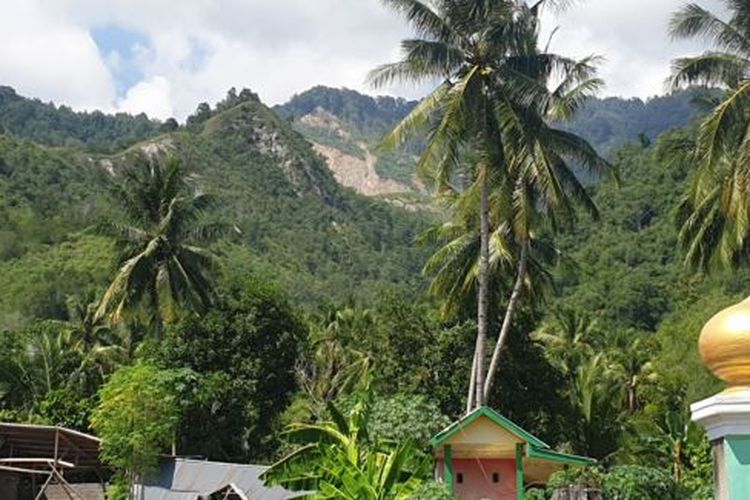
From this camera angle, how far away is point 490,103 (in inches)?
1030

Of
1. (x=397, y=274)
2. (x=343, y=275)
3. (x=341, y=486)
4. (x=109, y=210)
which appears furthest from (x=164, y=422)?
(x=397, y=274)

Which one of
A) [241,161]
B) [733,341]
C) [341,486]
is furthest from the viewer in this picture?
[241,161]

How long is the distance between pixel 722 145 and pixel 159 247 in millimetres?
18708

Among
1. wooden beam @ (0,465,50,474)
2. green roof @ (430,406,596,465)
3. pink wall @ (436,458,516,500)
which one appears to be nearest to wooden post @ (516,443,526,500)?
green roof @ (430,406,596,465)

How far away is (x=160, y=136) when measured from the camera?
12481 cm

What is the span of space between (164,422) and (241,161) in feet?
315

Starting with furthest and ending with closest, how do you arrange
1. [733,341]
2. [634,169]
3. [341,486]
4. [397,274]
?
[397,274] < [634,169] < [341,486] < [733,341]

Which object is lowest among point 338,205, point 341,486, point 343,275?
point 341,486

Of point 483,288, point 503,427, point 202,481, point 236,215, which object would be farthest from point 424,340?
point 236,215

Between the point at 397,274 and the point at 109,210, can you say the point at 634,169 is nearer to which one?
the point at 397,274

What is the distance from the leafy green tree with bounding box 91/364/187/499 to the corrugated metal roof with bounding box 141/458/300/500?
1.46 ft

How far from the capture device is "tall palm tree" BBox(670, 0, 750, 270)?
21.3 metres

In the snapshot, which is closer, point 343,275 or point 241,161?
point 343,275

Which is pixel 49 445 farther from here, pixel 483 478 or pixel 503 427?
pixel 503 427
